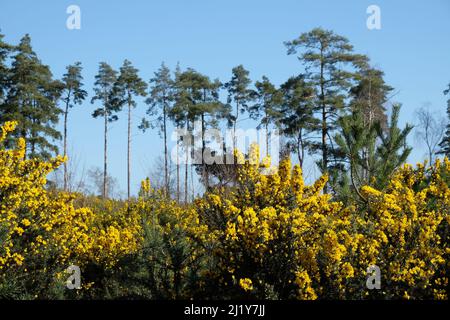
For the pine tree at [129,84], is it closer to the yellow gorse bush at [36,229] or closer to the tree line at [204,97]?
the tree line at [204,97]

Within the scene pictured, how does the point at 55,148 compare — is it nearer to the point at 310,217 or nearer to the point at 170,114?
the point at 170,114

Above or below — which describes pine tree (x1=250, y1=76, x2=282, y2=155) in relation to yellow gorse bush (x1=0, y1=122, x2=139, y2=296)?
above

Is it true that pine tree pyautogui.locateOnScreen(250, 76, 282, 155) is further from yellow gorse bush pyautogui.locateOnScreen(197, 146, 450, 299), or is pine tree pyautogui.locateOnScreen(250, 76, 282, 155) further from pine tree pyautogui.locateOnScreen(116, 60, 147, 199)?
yellow gorse bush pyautogui.locateOnScreen(197, 146, 450, 299)

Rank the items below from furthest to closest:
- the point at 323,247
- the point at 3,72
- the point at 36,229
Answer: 1. the point at 3,72
2. the point at 36,229
3. the point at 323,247

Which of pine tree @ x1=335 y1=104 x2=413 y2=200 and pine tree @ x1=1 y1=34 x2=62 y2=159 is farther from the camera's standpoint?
pine tree @ x1=1 y1=34 x2=62 y2=159

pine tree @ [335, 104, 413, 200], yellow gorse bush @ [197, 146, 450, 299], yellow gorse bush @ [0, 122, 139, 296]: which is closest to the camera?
yellow gorse bush @ [197, 146, 450, 299]

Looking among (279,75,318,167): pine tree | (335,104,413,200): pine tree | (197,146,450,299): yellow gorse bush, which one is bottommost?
(197,146,450,299): yellow gorse bush

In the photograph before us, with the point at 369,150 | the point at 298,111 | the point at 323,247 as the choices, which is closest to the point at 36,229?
the point at 323,247

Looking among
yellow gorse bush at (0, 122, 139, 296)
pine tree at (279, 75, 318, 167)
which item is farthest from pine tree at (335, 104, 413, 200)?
pine tree at (279, 75, 318, 167)

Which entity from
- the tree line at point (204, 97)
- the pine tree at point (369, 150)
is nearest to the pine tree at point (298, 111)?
the tree line at point (204, 97)

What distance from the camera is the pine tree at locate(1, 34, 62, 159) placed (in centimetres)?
2944

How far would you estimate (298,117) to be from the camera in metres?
30.7

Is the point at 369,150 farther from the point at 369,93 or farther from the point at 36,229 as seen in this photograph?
the point at 369,93

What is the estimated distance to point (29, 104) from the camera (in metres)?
30.4
